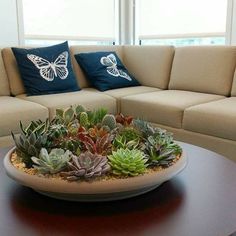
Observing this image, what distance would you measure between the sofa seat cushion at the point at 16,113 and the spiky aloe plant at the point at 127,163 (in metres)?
1.25

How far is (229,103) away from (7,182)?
158 cm

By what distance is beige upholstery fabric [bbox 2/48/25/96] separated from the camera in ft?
8.55

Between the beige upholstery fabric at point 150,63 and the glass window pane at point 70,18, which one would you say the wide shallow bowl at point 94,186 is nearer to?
the beige upholstery fabric at point 150,63

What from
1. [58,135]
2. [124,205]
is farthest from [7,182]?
[124,205]

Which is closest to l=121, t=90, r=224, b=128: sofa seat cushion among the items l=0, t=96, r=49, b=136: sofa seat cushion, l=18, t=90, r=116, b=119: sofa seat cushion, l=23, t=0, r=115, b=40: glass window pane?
l=18, t=90, r=116, b=119: sofa seat cushion

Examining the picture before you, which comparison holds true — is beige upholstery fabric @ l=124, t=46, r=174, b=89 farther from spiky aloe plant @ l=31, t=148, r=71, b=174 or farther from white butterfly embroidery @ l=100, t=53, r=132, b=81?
spiky aloe plant @ l=31, t=148, r=71, b=174

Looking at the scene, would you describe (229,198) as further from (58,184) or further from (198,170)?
(58,184)

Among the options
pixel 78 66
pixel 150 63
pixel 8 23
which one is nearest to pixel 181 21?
pixel 150 63

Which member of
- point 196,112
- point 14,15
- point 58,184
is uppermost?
point 14,15

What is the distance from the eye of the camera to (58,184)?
2.81 ft

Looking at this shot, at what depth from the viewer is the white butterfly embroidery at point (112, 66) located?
9.59 feet

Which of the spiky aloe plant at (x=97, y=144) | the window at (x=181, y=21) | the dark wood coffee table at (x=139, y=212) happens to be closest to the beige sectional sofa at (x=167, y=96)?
the window at (x=181, y=21)

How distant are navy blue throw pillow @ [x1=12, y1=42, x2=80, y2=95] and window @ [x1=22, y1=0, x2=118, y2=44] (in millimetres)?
707

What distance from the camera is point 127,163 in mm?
895
